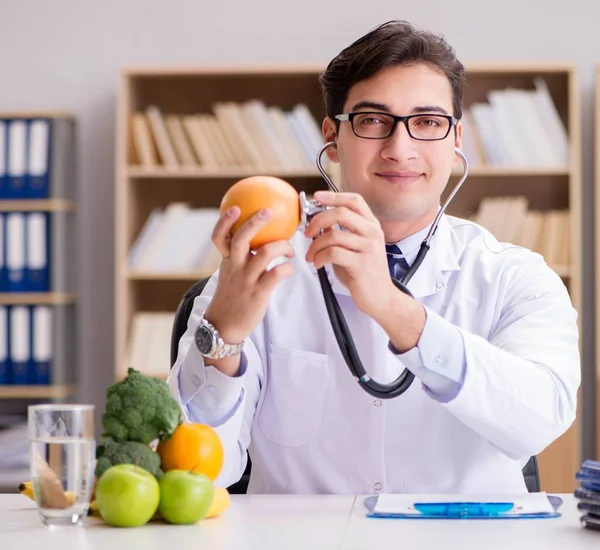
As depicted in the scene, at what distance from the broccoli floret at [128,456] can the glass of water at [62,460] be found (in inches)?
0.9

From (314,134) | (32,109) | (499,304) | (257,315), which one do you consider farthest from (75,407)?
(32,109)

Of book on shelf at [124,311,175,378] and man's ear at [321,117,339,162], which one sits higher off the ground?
man's ear at [321,117,339,162]

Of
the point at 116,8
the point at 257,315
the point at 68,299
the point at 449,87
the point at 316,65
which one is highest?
the point at 116,8

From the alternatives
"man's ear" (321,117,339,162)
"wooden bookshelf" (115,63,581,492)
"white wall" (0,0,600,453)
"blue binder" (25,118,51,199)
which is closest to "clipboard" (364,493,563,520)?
"man's ear" (321,117,339,162)

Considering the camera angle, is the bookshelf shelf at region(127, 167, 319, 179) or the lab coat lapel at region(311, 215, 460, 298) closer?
the lab coat lapel at region(311, 215, 460, 298)

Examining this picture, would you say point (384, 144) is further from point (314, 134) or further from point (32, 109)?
point (32, 109)

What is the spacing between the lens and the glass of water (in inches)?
42.0

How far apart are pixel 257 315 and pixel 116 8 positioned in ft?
10.3

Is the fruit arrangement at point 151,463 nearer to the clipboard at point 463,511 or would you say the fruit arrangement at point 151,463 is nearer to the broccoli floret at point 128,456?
the broccoli floret at point 128,456

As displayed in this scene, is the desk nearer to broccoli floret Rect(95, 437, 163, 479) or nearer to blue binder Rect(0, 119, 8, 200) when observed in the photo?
broccoli floret Rect(95, 437, 163, 479)

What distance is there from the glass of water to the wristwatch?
0.28m

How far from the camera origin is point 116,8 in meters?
4.13

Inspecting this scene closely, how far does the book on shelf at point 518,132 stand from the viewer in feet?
12.1

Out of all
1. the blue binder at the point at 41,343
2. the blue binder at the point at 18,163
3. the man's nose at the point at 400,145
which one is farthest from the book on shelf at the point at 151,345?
the man's nose at the point at 400,145
